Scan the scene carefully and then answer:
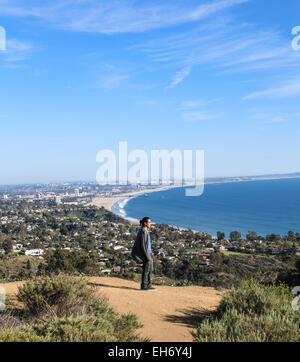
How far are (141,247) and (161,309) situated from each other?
4.79 feet

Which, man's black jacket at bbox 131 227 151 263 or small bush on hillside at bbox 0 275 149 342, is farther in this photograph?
man's black jacket at bbox 131 227 151 263

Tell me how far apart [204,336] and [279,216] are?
69.6 metres

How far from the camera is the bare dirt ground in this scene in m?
4.55

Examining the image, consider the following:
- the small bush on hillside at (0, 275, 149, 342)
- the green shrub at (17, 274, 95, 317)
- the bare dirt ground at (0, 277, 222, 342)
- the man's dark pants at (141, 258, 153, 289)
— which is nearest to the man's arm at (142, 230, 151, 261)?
the man's dark pants at (141, 258, 153, 289)

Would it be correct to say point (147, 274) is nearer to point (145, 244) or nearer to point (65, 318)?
point (145, 244)

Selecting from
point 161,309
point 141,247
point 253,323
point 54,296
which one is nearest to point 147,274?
point 141,247

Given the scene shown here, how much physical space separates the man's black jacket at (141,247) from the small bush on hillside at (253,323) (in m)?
1.94

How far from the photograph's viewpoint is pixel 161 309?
5633 mm

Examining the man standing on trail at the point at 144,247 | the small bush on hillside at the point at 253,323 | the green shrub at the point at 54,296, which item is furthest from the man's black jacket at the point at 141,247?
the small bush on hillside at the point at 253,323

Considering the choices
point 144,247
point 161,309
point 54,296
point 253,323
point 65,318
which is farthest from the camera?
point 144,247

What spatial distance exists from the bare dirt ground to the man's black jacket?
75 centimetres

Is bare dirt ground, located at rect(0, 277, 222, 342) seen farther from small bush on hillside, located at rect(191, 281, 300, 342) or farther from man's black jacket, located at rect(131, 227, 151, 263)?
man's black jacket, located at rect(131, 227, 151, 263)
